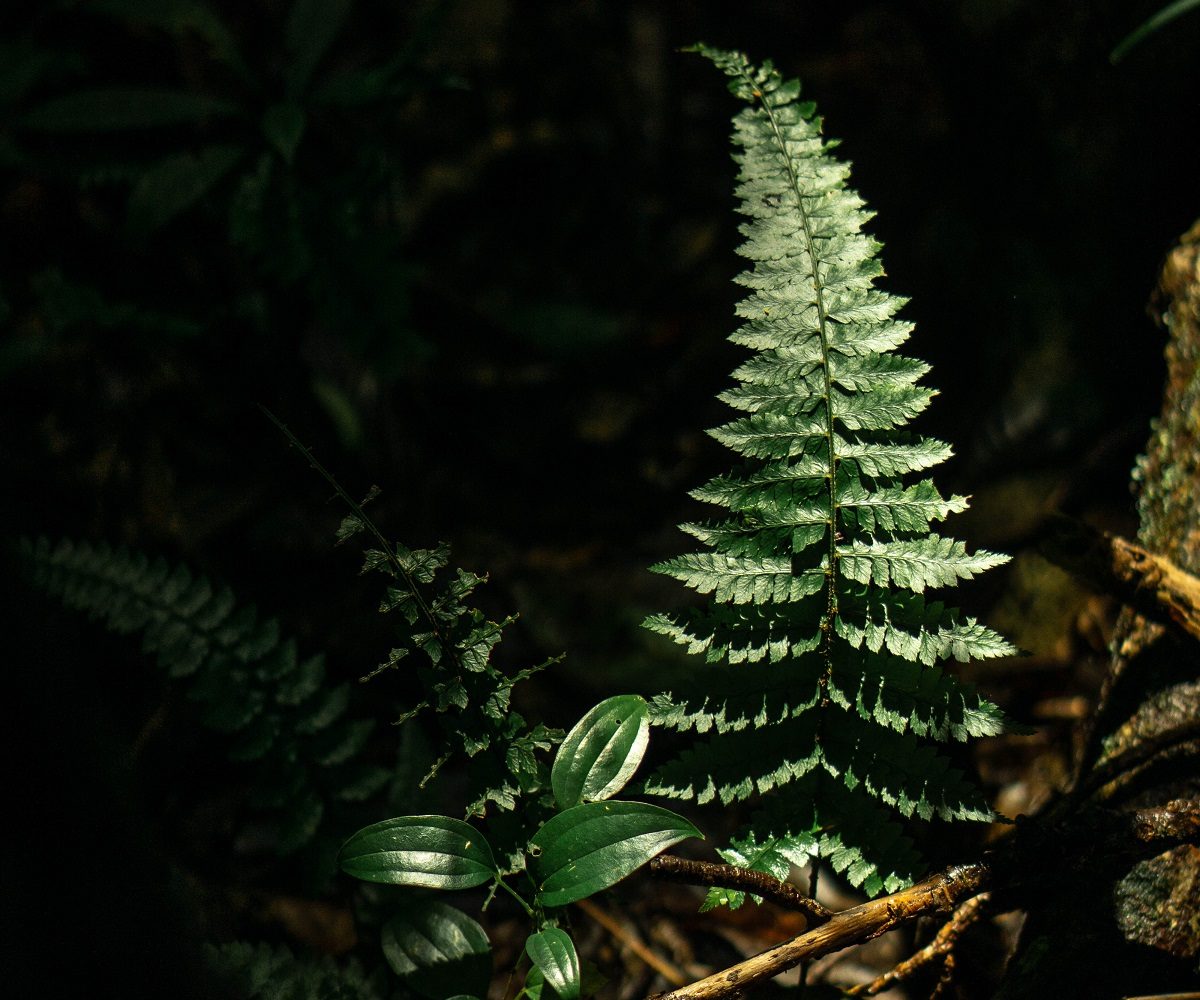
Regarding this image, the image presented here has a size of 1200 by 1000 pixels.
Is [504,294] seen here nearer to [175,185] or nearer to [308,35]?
[308,35]

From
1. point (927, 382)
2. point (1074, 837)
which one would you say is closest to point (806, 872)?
point (1074, 837)

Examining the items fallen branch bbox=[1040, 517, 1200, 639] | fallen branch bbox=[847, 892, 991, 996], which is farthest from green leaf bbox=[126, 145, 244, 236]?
fallen branch bbox=[847, 892, 991, 996]

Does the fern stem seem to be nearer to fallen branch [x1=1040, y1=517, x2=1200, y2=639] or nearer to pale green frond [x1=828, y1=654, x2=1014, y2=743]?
pale green frond [x1=828, y1=654, x2=1014, y2=743]

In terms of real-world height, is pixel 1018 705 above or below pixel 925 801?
below

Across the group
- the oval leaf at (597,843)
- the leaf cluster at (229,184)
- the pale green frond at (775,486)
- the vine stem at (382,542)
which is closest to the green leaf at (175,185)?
the leaf cluster at (229,184)

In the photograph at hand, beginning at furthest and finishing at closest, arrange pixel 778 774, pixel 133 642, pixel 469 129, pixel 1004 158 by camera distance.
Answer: pixel 469 129
pixel 1004 158
pixel 133 642
pixel 778 774

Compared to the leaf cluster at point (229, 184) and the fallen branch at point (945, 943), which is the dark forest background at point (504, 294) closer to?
the leaf cluster at point (229, 184)

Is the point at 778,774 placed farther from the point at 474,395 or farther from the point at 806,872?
the point at 474,395

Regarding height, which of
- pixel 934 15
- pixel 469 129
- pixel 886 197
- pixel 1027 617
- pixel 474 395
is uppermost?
pixel 934 15
